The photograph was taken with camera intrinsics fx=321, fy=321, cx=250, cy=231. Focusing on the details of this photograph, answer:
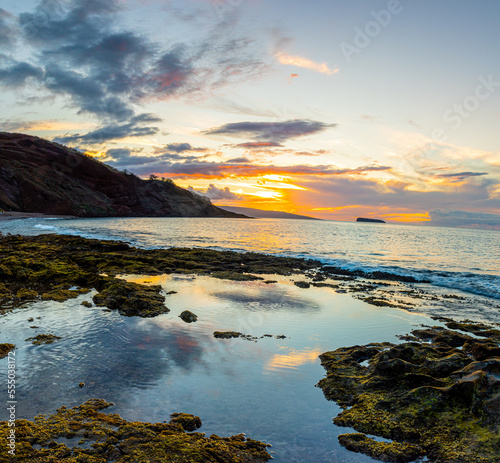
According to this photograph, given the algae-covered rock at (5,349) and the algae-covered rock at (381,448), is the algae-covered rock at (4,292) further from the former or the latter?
the algae-covered rock at (381,448)

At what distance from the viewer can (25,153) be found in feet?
383

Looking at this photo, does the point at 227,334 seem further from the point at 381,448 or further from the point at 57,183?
the point at 57,183

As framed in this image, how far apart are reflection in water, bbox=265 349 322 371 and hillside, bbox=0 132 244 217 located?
112 metres

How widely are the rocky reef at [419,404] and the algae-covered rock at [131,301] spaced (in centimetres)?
633

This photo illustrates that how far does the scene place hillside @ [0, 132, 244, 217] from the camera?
103 meters

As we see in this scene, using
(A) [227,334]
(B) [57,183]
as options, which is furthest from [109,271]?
(B) [57,183]

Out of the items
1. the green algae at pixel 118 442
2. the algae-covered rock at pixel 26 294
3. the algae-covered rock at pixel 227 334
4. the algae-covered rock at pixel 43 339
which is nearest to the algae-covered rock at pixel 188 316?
the algae-covered rock at pixel 227 334

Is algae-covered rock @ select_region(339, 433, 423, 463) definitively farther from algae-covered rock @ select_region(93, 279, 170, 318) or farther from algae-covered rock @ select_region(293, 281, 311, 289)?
algae-covered rock @ select_region(293, 281, 311, 289)

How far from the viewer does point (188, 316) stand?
10.6 meters

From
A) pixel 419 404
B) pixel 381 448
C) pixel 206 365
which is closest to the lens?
pixel 381 448

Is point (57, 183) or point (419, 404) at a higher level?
point (57, 183)

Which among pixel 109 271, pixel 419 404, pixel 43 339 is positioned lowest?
pixel 109 271

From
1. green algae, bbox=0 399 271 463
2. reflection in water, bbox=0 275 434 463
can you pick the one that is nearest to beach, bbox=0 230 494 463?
reflection in water, bbox=0 275 434 463

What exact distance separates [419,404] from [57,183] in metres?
138
